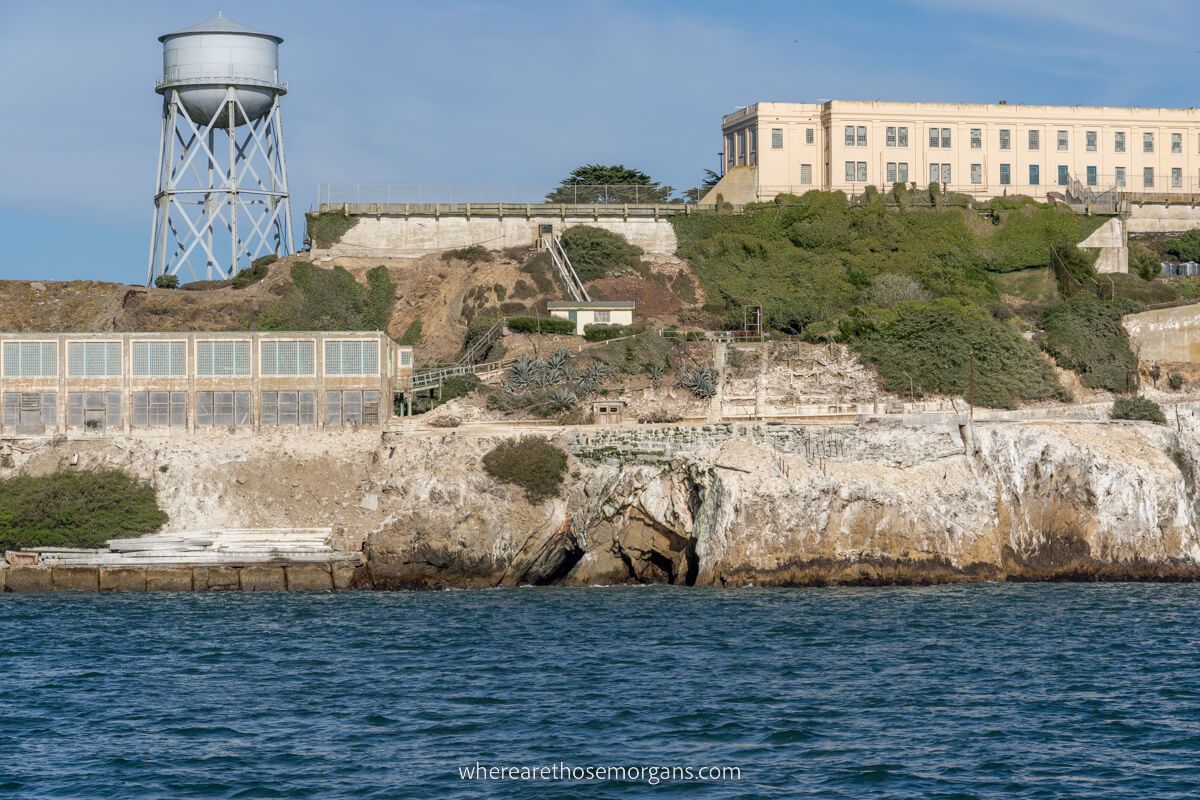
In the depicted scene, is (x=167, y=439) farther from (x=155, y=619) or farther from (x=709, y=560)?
(x=709, y=560)

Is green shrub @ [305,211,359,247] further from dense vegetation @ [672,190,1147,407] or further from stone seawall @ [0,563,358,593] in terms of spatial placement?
stone seawall @ [0,563,358,593]

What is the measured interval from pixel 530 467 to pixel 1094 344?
29.9 m

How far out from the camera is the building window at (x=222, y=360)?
72.2 m

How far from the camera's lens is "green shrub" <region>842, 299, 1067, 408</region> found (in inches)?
3019

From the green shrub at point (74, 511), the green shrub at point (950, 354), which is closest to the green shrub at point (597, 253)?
the green shrub at point (950, 354)

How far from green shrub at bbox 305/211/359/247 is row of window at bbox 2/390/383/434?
949 inches

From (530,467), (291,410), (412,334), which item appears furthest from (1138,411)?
(412,334)

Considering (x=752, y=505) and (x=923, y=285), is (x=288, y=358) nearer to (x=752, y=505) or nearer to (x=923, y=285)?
(x=752, y=505)

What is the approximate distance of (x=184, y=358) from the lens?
72.4m

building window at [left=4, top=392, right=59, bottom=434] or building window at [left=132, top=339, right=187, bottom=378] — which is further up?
building window at [left=132, top=339, right=187, bottom=378]

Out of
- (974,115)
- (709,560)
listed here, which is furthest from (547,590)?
(974,115)

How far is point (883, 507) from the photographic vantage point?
63.5 m

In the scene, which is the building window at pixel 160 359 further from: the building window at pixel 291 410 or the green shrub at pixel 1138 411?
the green shrub at pixel 1138 411

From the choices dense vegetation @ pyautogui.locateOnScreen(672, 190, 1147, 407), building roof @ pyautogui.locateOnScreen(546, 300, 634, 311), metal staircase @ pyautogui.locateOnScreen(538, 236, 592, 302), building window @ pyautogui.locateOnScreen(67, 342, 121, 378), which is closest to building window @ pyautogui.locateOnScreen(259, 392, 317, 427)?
Answer: building window @ pyautogui.locateOnScreen(67, 342, 121, 378)
